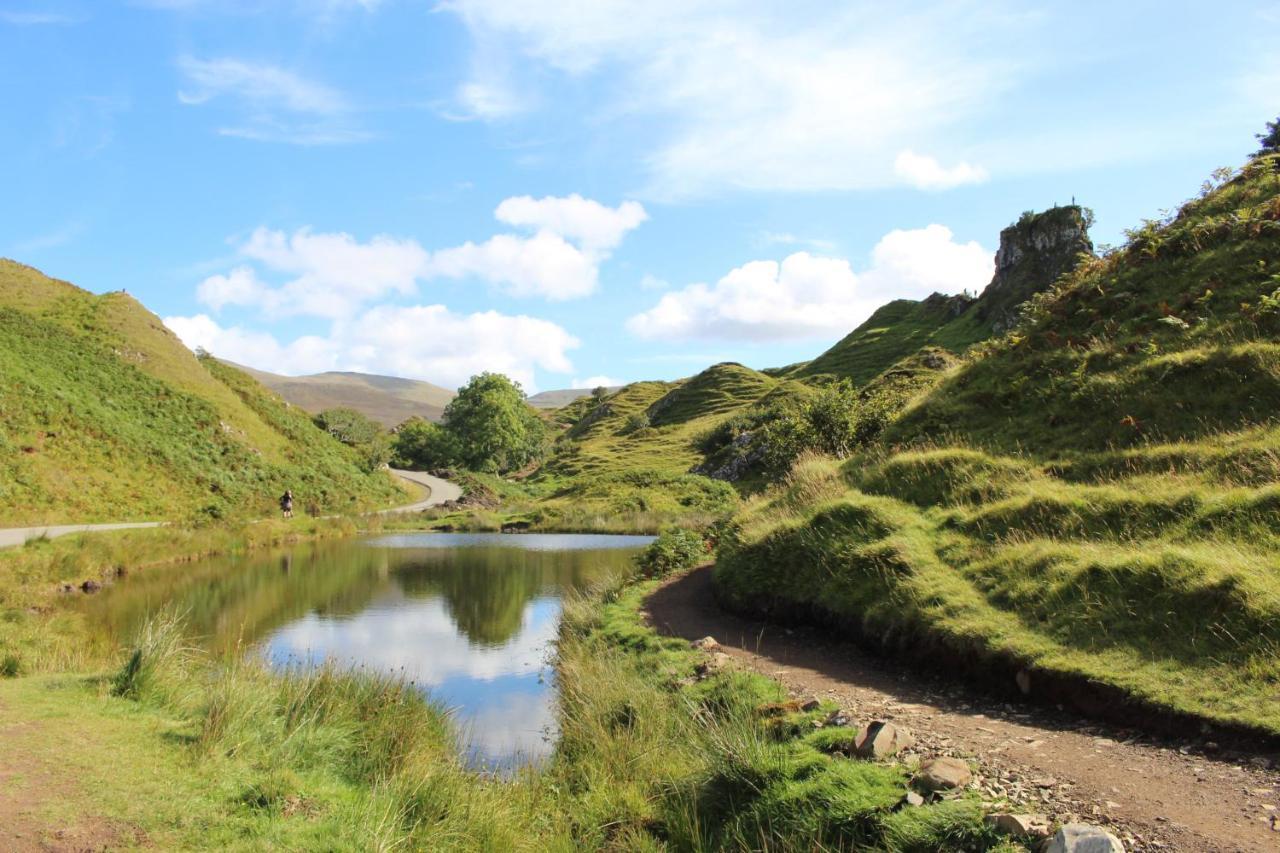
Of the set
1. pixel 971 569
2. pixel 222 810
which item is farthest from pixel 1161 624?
pixel 222 810

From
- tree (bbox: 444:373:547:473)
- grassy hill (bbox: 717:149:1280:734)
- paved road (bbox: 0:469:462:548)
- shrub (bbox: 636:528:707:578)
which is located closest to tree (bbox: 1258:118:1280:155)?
grassy hill (bbox: 717:149:1280:734)

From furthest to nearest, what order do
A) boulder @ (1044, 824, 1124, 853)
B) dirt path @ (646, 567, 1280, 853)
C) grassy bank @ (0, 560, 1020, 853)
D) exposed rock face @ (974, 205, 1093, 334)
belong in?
exposed rock face @ (974, 205, 1093, 334) < grassy bank @ (0, 560, 1020, 853) < dirt path @ (646, 567, 1280, 853) < boulder @ (1044, 824, 1124, 853)

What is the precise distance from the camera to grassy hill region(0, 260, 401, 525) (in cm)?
3747

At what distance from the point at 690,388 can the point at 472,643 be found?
105m

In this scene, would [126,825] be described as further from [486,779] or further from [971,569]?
[971,569]

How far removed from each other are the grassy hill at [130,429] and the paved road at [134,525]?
80.4 inches

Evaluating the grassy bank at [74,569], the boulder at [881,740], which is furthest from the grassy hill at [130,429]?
the boulder at [881,740]

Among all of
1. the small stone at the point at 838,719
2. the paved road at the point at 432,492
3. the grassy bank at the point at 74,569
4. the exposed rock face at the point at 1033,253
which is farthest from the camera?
the exposed rock face at the point at 1033,253

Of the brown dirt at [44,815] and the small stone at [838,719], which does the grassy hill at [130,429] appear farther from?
the small stone at [838,719]

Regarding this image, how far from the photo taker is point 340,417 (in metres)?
95.1

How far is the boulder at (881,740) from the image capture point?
801cm

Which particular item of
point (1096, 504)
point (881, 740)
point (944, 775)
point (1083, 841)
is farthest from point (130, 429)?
point (1083, 841)

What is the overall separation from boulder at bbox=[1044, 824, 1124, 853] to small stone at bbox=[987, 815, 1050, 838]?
0.65ft

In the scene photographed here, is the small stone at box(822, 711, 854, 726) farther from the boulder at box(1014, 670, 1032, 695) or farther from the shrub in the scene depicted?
the shrub
